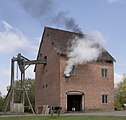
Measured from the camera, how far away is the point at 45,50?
184 feet

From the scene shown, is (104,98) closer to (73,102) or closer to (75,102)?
(75,102)

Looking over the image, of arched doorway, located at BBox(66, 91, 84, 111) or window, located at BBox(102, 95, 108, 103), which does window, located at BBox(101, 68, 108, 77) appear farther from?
arched doorway, located at BBox(66, 91, 84, 111)

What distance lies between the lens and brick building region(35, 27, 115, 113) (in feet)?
166

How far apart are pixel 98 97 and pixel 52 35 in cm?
1258

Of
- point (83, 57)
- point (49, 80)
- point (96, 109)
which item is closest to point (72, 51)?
point (83, 57)

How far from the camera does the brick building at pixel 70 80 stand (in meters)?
50.5

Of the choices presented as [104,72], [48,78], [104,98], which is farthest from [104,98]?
[48,78]

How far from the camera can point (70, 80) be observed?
5088cm

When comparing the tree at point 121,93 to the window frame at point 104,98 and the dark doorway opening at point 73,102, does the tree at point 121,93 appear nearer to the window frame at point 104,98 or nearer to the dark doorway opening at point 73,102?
the window frame at point 104,98

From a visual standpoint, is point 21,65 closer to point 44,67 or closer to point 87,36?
point 44,67

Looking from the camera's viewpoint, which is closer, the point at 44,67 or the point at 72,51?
the point at 72,51

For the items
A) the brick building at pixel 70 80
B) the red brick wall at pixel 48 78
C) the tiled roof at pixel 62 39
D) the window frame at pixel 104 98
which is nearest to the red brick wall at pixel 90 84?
the brick building at pixel 70 80

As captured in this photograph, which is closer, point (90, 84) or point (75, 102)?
point (90, 84)

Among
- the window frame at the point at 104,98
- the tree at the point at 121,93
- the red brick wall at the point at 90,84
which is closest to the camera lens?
the red brick wall at the point at 90,84
